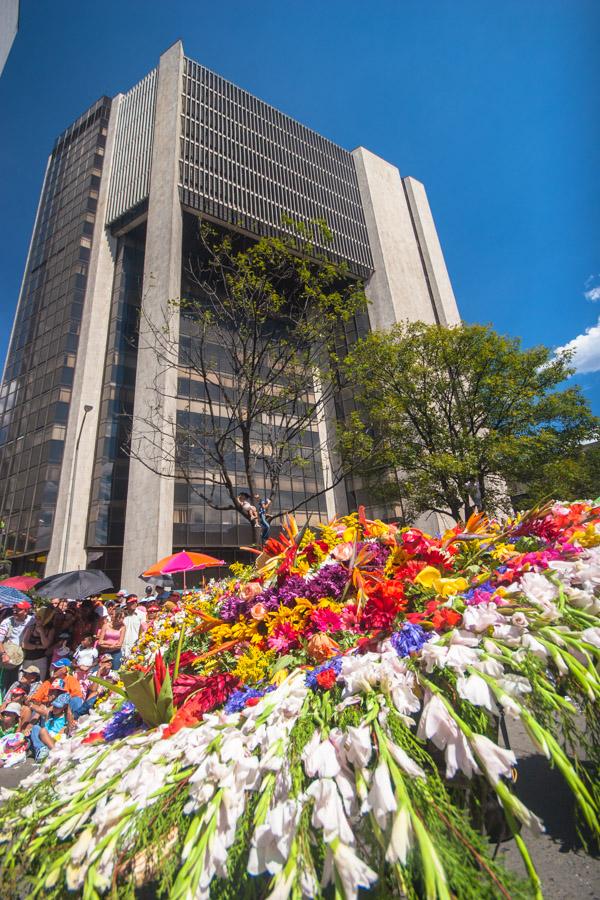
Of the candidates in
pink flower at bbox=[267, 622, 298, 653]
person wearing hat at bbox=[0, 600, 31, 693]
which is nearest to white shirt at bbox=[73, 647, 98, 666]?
person wearing hat at bbox=[0, 600, 31, 693]

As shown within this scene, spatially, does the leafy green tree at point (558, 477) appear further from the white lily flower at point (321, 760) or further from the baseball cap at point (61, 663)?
the white lily flower at point (321, 760)

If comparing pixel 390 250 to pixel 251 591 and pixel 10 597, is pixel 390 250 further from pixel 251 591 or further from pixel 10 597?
pixel 251 591

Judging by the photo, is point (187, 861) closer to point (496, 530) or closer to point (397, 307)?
point (496, 530)

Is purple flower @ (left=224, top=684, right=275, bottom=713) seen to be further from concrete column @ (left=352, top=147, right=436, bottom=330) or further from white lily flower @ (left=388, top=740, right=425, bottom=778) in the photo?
concrete column @ (left=352, top=147, right=436, bottom=330)

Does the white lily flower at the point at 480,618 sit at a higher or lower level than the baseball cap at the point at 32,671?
higher

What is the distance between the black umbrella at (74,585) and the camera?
6.10 metres

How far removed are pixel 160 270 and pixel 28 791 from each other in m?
30.0

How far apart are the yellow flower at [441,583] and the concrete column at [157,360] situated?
58.2 ft

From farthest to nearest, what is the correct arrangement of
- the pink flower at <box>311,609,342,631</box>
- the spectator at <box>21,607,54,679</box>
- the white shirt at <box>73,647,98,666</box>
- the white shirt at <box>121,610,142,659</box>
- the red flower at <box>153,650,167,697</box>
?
the white shirt at <box>121,610,142,659</box> → the spectator at <box>21,607,54,679</box> → the white shirt at <box>73,647,98,666</box> → the pink flower at <box>311,609,342,631</box> → the red flower at <box>153,650,167,697</box>

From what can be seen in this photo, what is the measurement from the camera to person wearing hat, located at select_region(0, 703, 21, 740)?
6082 millimetres

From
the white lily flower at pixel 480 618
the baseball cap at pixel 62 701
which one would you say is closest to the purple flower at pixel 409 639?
the white lily flower at pixel 480 618

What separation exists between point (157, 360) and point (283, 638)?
64.4ft

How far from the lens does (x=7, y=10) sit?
6.79 m

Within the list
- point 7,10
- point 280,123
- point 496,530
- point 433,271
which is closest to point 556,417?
point 496,530
